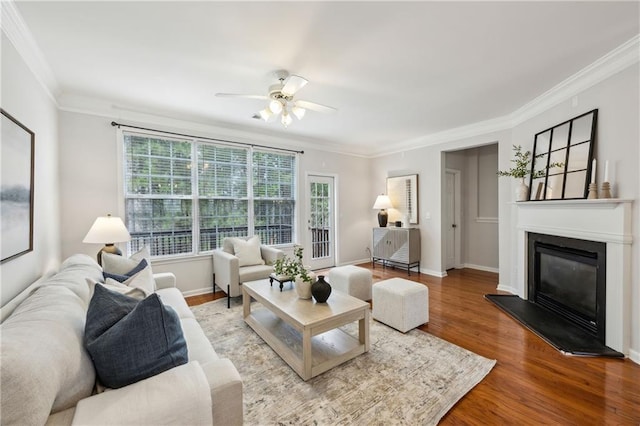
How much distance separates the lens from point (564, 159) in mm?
2977

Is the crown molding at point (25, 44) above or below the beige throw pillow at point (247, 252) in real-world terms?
above

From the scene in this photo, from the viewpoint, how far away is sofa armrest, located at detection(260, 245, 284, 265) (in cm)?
396

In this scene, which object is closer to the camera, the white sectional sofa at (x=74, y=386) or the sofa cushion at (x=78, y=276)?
the white sectional sofa at (x=74, y=386)

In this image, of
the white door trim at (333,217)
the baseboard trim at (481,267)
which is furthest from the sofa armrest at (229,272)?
the baseboard trim at (481,267)

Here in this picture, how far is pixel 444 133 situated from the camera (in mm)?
4742

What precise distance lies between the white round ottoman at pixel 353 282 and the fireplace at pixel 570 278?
2.12 metres

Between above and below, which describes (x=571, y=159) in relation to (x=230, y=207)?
above

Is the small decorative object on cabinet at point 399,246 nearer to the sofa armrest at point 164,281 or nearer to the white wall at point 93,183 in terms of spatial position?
the white wall at point 93,183

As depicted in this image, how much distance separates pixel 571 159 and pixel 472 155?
2793 millimetres

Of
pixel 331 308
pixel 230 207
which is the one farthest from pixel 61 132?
pixel 331 308

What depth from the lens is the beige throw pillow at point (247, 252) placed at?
12.7 feet

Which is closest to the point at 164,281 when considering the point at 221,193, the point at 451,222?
the point at 221,193

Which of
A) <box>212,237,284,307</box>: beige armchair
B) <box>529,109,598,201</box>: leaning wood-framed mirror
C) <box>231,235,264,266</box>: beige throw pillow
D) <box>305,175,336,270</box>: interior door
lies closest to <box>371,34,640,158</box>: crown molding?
<box>529,109,598,201</box>: leaning wood-framed mirror

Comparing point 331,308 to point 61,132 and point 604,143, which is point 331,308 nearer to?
point 604,143
